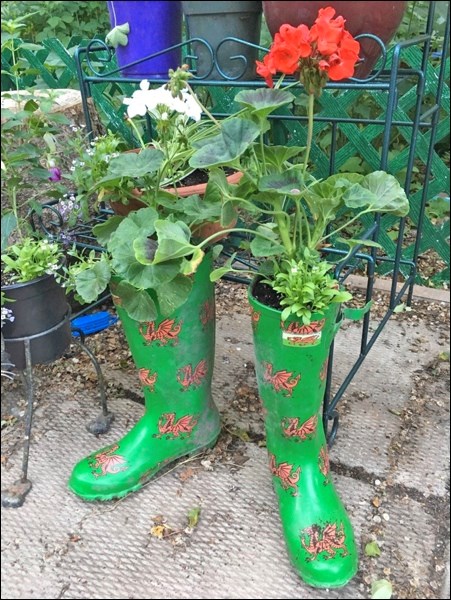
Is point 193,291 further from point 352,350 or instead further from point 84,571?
point 352,350

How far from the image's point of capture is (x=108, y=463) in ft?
3.64

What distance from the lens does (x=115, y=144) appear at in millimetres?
1150

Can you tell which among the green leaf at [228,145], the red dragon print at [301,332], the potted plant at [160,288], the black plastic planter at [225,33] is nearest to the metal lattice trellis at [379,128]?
the black plastic planter at [225,33]

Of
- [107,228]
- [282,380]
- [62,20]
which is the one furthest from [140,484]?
[62,20]

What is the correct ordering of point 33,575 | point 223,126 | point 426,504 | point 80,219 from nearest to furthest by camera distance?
point 223,126
point 33,575
point 426,504
point 80,219

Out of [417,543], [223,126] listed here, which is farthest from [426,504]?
[223,126]

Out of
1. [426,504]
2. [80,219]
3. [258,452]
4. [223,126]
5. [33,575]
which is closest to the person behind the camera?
[223,126]

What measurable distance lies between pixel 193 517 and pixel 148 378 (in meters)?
0.28

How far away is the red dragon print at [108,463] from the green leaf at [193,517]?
155 mm

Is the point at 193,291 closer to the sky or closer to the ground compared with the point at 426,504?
closer to the sky

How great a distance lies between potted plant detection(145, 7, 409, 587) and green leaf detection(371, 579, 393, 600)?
0.04 metres

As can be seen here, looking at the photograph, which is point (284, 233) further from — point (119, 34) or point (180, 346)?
point (119, 34)

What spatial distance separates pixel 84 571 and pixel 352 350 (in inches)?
35.6

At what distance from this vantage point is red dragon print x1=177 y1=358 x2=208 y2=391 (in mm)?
1096
